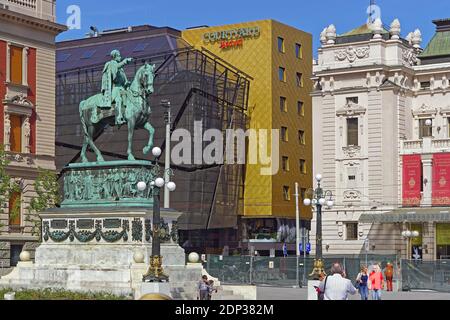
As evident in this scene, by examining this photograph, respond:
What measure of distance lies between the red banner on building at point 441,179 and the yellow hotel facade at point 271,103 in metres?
22.1

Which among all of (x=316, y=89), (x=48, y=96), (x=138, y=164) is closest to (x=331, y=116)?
(x=316, y=89)

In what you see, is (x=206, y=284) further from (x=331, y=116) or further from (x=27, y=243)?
(x=331, y=116)

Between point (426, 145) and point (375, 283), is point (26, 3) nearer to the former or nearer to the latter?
point (426, 145)

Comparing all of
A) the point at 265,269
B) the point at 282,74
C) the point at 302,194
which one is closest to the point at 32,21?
the point at 265,269

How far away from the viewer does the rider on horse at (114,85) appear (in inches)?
1570

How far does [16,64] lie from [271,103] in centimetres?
3456

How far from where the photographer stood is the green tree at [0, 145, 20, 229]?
54575 millimetres

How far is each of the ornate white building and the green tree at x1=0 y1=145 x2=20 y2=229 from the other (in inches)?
1007

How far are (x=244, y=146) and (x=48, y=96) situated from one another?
30744 millimetres

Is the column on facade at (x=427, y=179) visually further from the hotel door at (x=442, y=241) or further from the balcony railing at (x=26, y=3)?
the balcony railing at (x=26, y=3)

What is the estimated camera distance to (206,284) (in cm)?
3581

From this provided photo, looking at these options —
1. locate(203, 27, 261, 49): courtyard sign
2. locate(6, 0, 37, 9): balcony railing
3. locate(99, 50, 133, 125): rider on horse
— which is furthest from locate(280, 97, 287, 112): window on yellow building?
locate(99, 50, 133, 125): rider on horse

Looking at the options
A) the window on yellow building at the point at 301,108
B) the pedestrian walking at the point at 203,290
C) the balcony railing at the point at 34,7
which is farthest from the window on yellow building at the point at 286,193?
the pedestrian walking at the point at 203,290

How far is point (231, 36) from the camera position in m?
95.4
